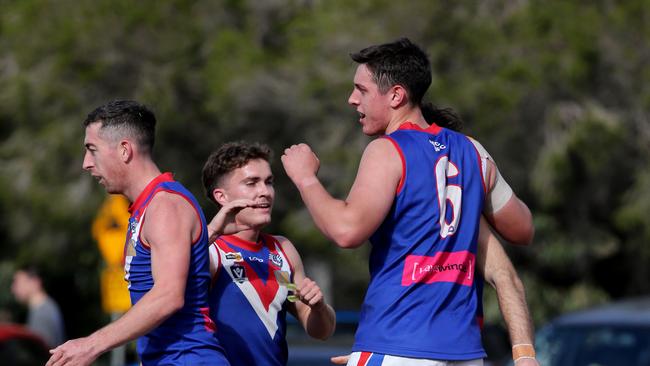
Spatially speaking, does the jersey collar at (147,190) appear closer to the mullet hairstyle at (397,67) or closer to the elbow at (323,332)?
the mullet hairstyle at (397,67)

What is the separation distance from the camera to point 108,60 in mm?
19703

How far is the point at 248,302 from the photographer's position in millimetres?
5301

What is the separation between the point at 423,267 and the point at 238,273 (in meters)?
0.99

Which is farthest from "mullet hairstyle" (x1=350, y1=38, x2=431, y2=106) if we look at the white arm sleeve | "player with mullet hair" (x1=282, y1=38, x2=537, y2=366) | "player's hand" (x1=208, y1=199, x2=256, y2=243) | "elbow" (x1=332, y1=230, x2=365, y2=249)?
"player's hand" (x1=208, y1=199, x2=256, y2=243)

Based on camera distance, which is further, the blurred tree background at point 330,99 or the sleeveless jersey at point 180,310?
the blurred tree background at point 330,99

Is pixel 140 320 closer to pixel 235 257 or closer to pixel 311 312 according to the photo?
pixel 235 257

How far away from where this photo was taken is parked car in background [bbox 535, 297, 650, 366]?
8852mm

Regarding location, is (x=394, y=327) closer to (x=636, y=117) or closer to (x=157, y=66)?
(x=636, y=117)

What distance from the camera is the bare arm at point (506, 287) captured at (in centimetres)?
500

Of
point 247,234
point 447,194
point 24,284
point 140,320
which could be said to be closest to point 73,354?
point 140,320


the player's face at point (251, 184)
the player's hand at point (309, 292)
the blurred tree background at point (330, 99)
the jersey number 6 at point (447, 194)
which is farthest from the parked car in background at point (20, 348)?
the blurred tree background at point (330, 99)

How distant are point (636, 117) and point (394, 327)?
46.3 ft

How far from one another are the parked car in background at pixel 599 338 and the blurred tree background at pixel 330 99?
8.00 m

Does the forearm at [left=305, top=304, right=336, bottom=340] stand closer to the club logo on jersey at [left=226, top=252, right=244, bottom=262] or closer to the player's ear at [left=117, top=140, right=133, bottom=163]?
the club logo on jersey at [left=226, top=252, right=244, bottom=262]
